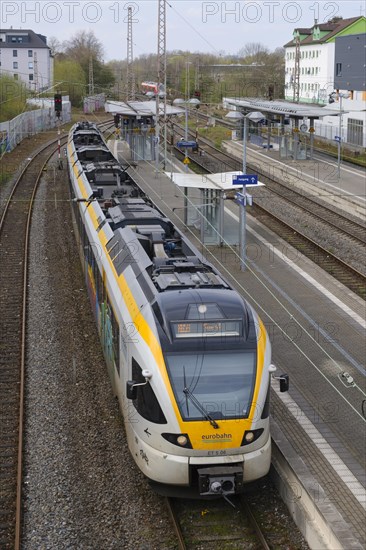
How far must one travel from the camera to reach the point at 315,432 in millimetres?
11055

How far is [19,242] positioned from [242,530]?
1718 cm

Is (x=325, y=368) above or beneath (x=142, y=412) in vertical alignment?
beneath

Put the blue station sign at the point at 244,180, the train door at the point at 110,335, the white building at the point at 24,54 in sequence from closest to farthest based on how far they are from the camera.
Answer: the train door at the point at 110,335 < the blue station sign at the point at 244,180 < the white building at the point at 24,54

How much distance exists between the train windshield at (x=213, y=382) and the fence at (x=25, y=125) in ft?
127

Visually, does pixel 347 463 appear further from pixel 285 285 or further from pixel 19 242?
pixel 19 242

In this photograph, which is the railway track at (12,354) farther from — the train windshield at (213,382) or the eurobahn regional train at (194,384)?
the train windshield at (213,382)

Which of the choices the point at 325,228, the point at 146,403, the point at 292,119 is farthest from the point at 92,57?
the point at 146,403

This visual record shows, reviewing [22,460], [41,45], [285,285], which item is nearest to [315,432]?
[22,460]

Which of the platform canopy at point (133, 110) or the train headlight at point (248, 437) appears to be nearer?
the train headlight at point (248, 437)

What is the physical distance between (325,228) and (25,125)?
37.3 meters

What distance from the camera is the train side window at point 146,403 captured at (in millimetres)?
8914

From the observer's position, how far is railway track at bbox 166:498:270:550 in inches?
340

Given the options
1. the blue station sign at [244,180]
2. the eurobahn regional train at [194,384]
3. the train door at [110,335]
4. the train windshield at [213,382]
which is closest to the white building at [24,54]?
the blue station sign at [244,180]

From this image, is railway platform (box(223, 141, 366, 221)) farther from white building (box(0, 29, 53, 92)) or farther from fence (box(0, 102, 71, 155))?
white building (box(0, 29, 53, 92))
